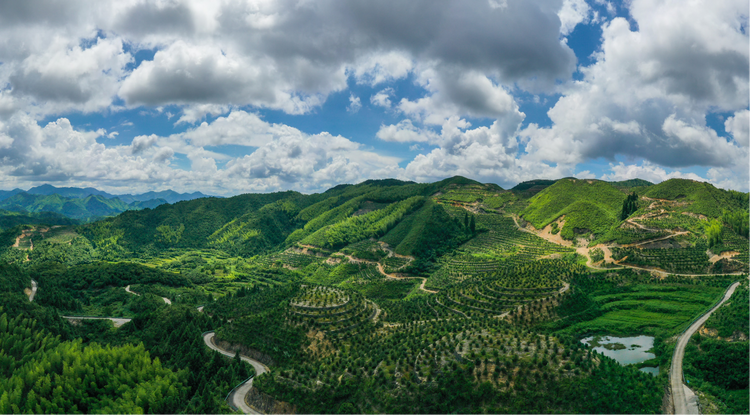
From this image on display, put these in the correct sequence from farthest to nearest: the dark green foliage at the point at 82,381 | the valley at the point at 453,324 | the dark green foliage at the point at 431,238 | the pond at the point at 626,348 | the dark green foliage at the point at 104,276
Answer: the dark green foliage at the point at 431,238
the dark green foliage at the point at 104,276
the pond at the point at 626,348
the valley at the point at 453,324
the dark green foliage at the point at 82,381

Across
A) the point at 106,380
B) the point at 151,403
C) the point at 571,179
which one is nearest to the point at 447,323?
the point at 151,403

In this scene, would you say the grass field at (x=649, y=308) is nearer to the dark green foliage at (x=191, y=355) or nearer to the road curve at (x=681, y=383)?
the road curve at (x=681, y=383)

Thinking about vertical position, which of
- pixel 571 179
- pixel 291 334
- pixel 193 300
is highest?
pixel 571 179

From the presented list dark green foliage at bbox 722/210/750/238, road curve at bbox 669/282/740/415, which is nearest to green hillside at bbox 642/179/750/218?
dark green foliage at bbox 722/210/750/238

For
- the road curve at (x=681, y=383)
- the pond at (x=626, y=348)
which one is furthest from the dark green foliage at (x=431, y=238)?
the road curve at (x=681, y=383)

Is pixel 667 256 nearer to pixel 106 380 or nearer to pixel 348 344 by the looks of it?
pixel 348 344

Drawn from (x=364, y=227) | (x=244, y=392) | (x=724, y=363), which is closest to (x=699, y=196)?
(x=724, y=363)
